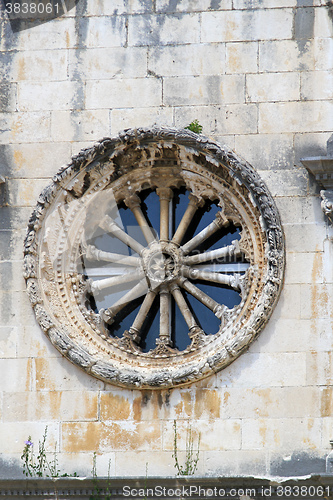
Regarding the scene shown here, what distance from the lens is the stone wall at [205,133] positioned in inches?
435

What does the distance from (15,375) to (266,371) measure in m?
2.77

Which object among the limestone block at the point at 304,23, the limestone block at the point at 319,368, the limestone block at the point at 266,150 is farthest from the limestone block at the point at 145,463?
the limestone block at the point at 304,23

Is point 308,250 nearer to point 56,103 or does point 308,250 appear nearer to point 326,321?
point 326,321

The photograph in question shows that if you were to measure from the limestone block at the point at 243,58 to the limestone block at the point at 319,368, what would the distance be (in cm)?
334

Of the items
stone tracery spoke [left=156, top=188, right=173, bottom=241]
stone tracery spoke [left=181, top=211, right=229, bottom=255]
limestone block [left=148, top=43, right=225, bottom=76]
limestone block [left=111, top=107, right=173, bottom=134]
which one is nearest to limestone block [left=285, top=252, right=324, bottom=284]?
stone tracery spoke [left=181, top=211, right=229, bottom=255]

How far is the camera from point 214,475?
425 inches

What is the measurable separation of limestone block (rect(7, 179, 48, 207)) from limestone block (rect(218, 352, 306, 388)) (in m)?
3.00

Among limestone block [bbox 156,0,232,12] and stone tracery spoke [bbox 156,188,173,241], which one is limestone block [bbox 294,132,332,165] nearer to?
stone tracery spoke [bbox 156,188,173,241]

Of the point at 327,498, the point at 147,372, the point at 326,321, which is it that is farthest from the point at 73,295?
the point at 327,498

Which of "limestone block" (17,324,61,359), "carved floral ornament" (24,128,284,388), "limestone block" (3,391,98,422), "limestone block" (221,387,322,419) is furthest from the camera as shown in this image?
"limestone block" (17,324,61,359)

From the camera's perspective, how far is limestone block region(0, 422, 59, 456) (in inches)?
444

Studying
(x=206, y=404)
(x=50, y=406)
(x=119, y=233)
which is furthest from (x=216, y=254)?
(x=50, y=406)

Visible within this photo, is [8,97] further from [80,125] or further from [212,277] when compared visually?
[212,277]

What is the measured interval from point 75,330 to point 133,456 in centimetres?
160
